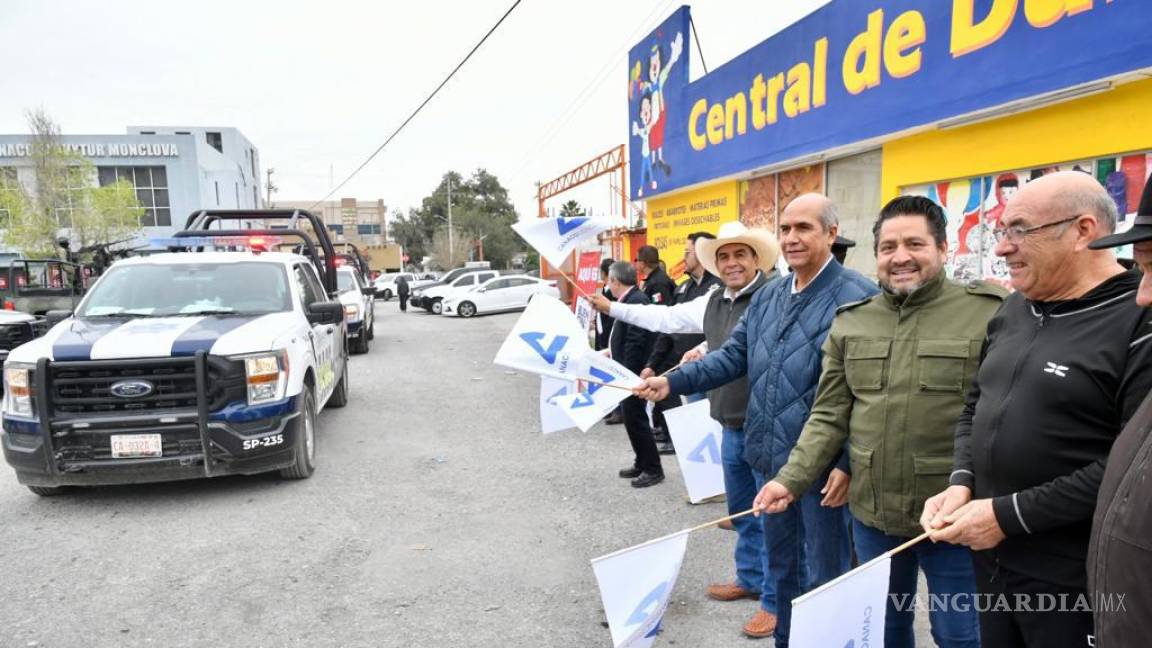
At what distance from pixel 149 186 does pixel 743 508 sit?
140 feet

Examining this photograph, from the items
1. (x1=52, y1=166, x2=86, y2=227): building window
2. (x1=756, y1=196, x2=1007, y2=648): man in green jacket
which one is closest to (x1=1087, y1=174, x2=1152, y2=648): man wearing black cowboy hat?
(x1=756, y1=196, x2=1007, y2=648): man in green jacket

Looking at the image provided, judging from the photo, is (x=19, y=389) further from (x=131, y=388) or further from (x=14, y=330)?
(x=14, y=330)

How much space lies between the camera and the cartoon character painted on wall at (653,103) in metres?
12.4

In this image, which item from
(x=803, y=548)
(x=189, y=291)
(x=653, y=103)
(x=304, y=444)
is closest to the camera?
(x=803, y=548)

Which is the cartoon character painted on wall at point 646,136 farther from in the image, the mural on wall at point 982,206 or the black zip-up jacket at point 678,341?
the black zip-up jacket at point 678,341

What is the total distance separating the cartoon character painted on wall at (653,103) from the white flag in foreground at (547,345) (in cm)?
947

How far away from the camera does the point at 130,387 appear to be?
15.5ft

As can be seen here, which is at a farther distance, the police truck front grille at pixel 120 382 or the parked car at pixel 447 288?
the parked car at pixel 447 288

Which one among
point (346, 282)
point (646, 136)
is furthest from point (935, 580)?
point (346, 282)

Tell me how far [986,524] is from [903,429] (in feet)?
1.70

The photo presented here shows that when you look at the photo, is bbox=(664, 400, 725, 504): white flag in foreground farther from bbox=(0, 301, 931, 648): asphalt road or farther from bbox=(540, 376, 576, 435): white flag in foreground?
bbox=(540, 376, 576, 435): white flag in foreground

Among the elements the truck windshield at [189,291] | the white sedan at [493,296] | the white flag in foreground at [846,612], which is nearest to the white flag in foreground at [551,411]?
the white flag in foreground at [846,612]

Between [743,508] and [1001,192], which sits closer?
[743,508]

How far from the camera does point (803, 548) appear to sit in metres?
2.84
